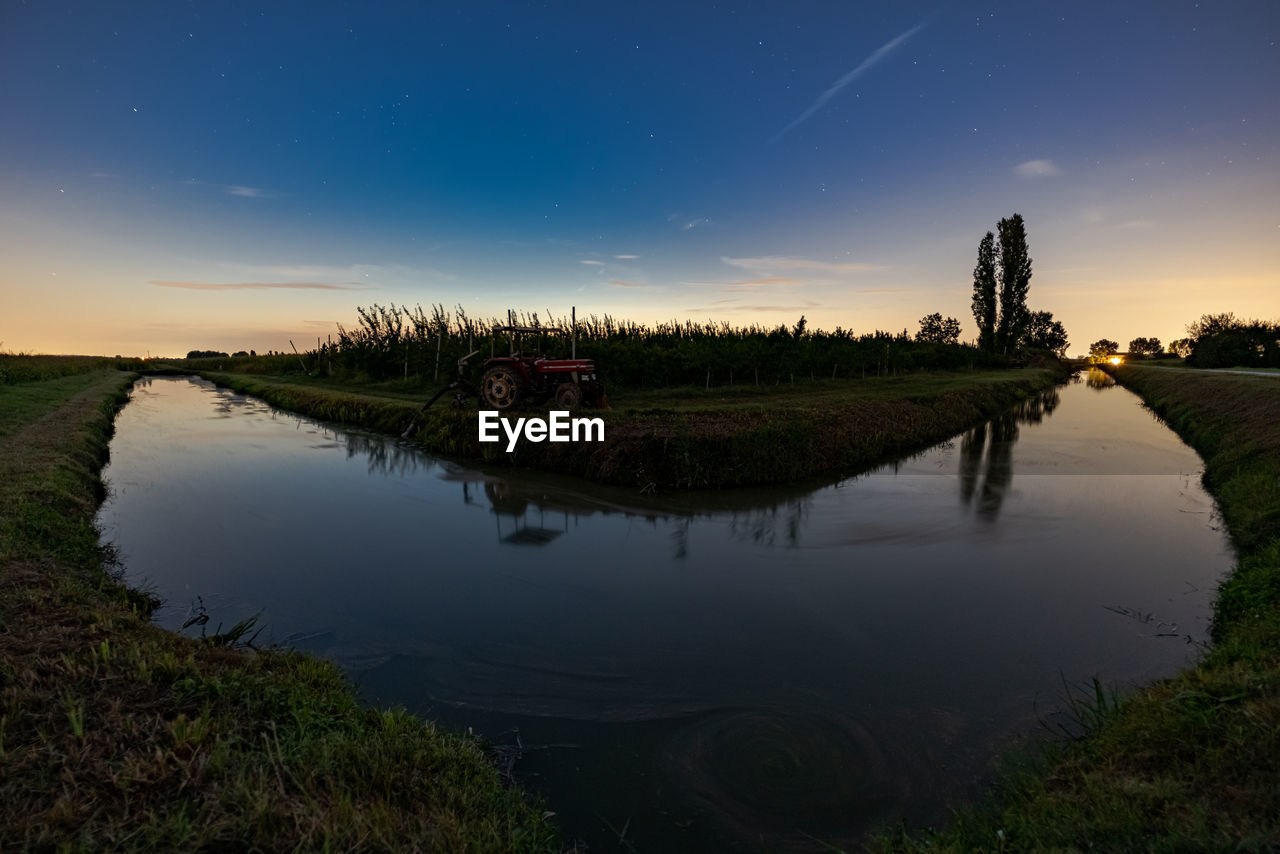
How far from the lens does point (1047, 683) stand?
17.3 ft

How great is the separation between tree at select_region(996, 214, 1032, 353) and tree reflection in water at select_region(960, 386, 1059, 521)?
2701cm

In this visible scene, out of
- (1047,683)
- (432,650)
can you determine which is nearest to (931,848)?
(1047,683)

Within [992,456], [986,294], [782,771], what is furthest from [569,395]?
[986,294]

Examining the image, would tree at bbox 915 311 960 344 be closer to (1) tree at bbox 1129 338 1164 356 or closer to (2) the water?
(1) tree at bbox 1129 338 1164 356

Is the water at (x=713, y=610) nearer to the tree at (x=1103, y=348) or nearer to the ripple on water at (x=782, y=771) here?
the ripple on water at (x=782, y=771)

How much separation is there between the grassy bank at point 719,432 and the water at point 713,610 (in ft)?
2.40

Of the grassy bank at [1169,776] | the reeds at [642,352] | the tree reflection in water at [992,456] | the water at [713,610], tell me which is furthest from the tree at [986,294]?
the grassy bank at [1169,776]

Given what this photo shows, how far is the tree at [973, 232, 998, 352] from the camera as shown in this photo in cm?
5166

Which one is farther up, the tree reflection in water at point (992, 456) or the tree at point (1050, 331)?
the tree at point (1050, 331)

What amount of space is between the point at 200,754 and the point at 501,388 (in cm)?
1313

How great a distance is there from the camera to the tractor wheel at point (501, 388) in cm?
1551

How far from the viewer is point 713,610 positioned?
22.2 feet

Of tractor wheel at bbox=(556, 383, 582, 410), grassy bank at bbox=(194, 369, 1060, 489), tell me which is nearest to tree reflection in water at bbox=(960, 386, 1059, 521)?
grassy bank at bbox=(194, 369, 1060, 489)

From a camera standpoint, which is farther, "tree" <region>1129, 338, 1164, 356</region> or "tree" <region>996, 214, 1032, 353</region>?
"tree" <region>1129, 338, 1164, 356</region>
